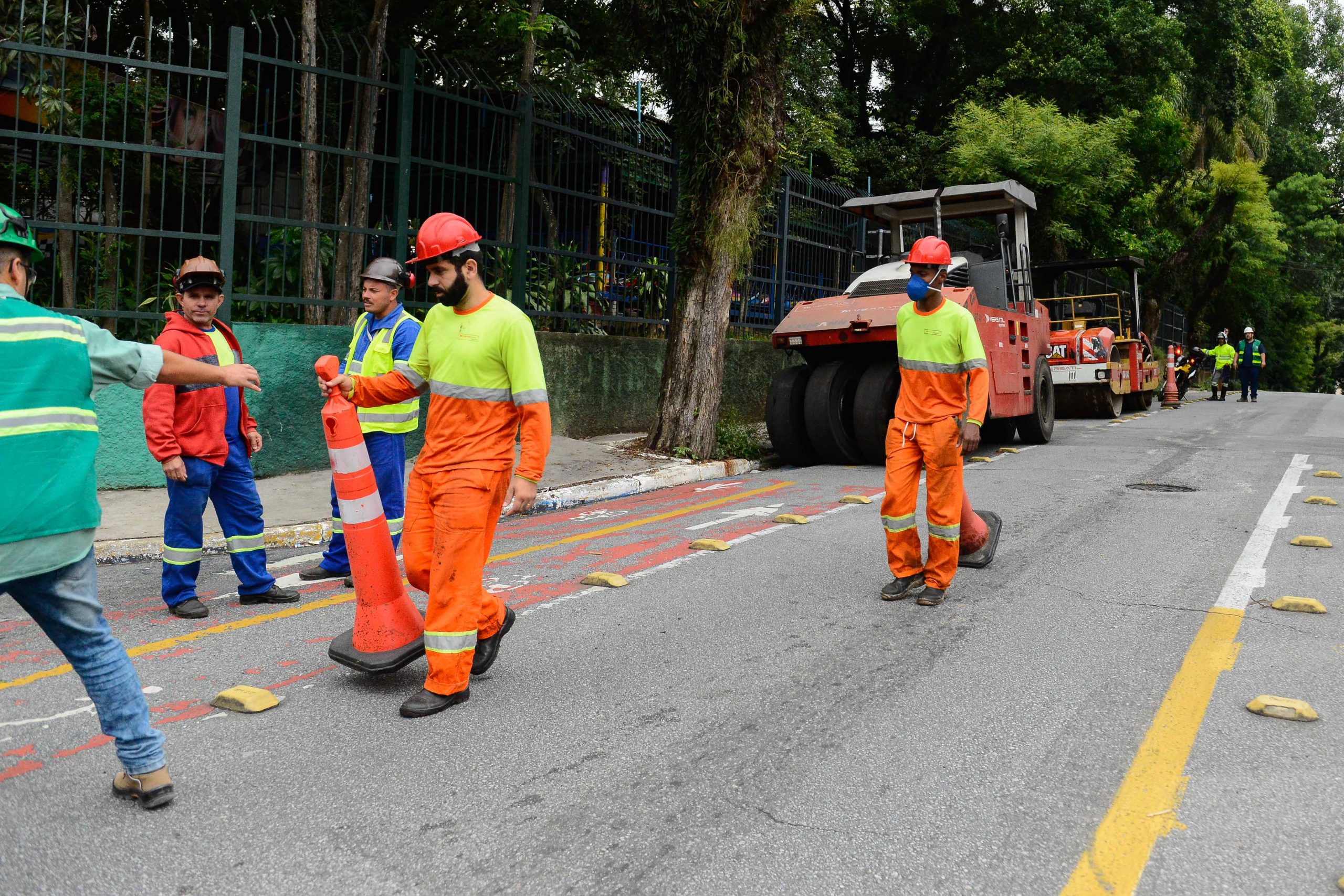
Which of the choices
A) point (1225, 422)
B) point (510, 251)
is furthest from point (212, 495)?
point (1225, 422)

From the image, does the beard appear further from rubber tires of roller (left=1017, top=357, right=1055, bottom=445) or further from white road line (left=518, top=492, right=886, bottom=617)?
rubber tires of roller (left=1017, top=357, right=1055, bottom=445)

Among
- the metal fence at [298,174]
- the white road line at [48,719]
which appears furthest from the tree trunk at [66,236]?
the white road line at [48,719]

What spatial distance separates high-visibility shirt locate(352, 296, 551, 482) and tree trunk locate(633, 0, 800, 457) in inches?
297

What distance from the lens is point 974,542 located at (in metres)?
6.69

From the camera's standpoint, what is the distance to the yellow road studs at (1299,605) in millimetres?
5625

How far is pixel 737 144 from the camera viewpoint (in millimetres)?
11531

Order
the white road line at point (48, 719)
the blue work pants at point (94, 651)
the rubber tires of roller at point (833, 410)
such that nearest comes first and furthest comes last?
the blue work pants at point (94, 651)
the white road line at point (48, 719)
the rubber tires of roller at point (833, 410)

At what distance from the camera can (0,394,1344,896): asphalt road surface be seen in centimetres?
297

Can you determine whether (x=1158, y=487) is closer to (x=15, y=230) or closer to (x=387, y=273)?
(x=387, y=273)

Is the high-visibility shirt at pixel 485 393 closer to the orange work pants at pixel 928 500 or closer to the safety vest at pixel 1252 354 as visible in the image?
the orange work pants at pixel 928 500

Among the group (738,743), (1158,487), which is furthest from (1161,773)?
(1158,487)

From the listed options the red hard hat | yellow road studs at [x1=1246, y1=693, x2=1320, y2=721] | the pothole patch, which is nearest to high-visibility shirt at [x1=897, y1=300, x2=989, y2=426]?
the red hard hat

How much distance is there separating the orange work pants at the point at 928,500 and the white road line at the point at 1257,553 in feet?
4.63

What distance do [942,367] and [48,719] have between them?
4.47m
